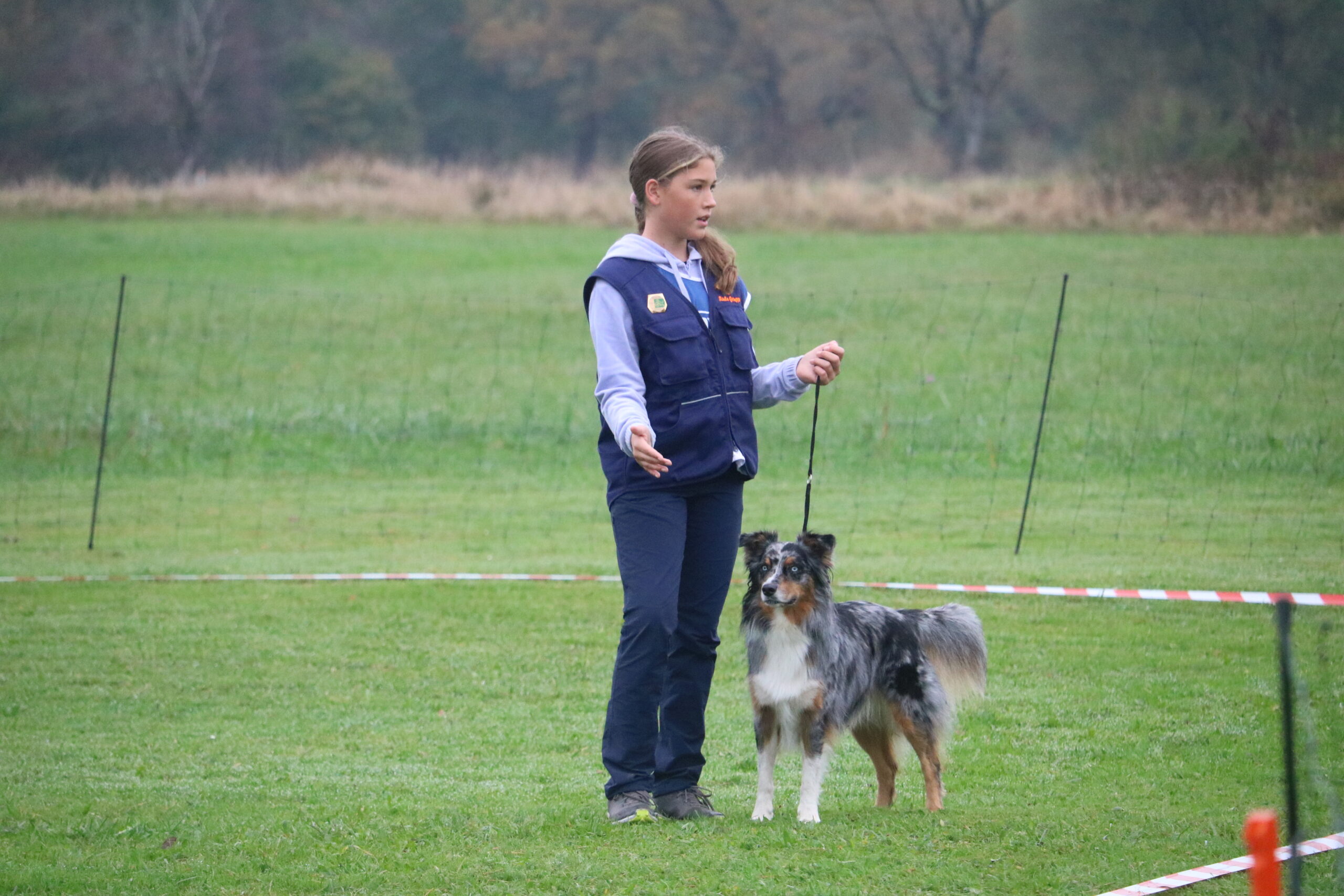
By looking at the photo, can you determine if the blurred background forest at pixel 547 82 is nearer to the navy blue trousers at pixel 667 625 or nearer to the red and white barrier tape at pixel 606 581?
the red and white barrier tape at pixel 606 581

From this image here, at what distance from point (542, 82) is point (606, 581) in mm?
48362

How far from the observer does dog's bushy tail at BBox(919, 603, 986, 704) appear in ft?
18.7

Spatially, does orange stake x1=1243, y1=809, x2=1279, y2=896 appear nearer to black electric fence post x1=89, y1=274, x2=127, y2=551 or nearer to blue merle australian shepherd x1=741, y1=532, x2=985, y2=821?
blue merle australian shepherd x1=741, y1=532, x2=985, y2=821

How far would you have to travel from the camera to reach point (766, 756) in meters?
5.28

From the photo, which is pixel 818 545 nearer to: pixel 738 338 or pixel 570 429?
pixel 738 338

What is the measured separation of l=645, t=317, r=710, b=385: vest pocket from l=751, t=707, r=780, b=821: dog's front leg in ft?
4.08

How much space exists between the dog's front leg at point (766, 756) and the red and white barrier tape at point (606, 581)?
412 cm

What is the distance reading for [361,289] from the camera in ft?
96.3

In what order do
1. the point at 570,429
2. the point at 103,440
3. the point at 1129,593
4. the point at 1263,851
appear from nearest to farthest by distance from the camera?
the point at 1263,851 < the point at 1129,593 < the point at 103,440 < the point at 570,429

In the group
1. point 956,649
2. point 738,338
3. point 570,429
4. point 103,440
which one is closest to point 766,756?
point 956,649

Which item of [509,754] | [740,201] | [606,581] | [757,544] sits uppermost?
[740,201]

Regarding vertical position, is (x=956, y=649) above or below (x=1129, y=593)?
below

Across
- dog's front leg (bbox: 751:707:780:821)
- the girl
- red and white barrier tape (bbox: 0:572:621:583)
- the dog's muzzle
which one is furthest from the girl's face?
red and white barrier tape (bbox: 0:572:621:583)

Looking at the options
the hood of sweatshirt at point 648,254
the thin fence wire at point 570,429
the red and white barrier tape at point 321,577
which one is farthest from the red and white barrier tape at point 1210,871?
the red and white barrier tape at point 321,577
